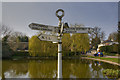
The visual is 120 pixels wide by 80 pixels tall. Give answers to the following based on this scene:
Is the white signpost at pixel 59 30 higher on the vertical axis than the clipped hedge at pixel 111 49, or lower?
higher

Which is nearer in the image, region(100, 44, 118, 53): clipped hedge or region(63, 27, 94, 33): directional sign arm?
region(63, 27, 94, 33): directional sign arm

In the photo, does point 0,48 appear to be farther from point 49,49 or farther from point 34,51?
point 49,49

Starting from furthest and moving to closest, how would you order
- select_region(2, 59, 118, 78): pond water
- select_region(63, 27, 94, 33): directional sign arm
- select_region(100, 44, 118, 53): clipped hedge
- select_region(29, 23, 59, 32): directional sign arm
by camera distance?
1. select_region(100, 44, 118, 53): clipped hedge
2. select_region(2, 59, 118, 78): pond water
3. select_region(63, 27, 94, 33): directional sign arm
4. select_region(29, 23, 59, 32): directional sign arm

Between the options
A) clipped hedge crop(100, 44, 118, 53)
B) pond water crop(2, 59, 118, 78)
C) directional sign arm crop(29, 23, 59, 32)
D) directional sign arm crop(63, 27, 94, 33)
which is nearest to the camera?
directional sign arm crop(29, 23, 59, 32)

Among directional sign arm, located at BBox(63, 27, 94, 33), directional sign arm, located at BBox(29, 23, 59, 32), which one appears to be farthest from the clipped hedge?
directional sign arm, located at BBox(29, 23, 59, 32)

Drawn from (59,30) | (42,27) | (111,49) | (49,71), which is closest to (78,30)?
(59,30)

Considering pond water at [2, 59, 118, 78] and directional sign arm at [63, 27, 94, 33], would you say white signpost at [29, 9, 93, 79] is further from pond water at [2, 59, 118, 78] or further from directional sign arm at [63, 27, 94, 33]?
pond water at [2, 59, 118, 78]

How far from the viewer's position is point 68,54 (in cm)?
2433

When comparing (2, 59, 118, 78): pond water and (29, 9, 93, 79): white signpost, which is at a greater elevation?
(29, 9, 93, 79): white signpost

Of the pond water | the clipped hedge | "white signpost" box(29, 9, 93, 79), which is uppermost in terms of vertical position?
"white signpost" box(29, 9, 93, 79)

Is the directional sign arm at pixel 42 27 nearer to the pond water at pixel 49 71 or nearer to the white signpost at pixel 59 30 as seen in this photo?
the white signpost at pixel 59 30

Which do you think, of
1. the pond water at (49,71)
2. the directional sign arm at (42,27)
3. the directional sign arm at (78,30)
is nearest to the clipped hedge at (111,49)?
the pond water at (49,71)

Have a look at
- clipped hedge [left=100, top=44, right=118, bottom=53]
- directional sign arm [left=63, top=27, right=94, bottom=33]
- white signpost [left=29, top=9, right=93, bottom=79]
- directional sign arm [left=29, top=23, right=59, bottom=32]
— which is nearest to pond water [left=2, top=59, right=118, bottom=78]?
white signpost [left=29, top=9, right=93, bottom=79]

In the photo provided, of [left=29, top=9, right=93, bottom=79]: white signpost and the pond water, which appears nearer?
[left=29, top=9, right=93, bottom=79]: white signpost
